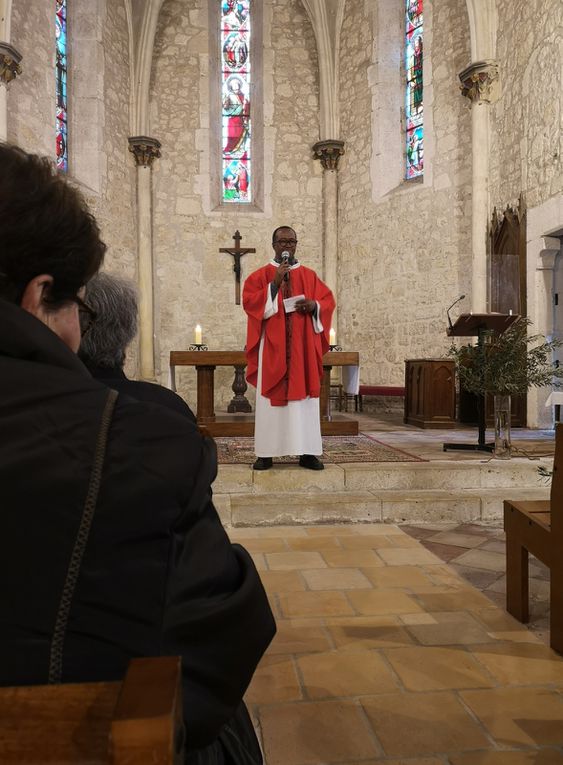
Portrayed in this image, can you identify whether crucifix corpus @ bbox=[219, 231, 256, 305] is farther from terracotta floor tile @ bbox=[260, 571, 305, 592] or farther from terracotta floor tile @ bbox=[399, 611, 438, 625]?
terracotta floor tile @ bbox=[399, 611, 438, 625]

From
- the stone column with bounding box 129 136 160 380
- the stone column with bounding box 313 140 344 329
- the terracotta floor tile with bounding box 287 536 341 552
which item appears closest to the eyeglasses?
the terracotta floor tile with bounding box 287 536 341 552

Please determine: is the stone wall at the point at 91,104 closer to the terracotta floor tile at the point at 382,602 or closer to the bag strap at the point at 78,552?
the terracotta floor tile at the point at 382,602

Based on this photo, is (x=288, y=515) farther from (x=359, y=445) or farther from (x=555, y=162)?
(x=555, y=162)

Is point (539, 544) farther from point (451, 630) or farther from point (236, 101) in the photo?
point (236, 101)

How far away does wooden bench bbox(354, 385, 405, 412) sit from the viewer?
1048cm

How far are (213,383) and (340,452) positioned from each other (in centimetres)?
193

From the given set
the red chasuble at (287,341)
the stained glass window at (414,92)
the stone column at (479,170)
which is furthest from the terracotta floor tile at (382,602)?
the stained glass window at (414,92)

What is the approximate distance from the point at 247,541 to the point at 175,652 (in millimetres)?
3322

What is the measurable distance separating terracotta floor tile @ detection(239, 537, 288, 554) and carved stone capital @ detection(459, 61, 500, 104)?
777 cm

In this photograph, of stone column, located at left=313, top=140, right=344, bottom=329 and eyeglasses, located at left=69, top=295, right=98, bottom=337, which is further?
stone column, located at left=313, top=140, right=344, bottom=329

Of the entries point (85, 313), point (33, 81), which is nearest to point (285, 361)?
point (85, 313)

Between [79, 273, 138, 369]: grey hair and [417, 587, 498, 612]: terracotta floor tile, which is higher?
[79, 273, 138, 369]: grey hair

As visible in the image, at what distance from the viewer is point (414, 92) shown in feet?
35.1

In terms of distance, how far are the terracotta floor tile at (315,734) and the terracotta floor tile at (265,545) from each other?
179cm
